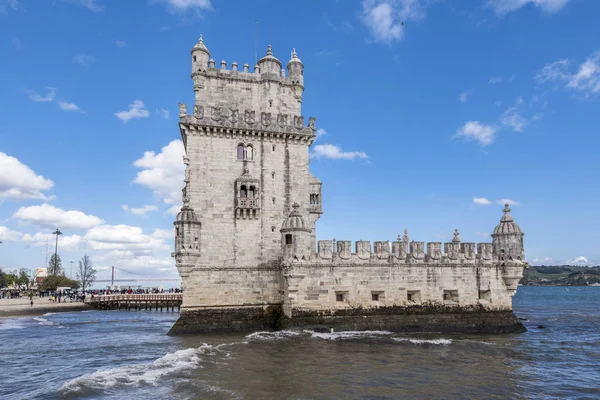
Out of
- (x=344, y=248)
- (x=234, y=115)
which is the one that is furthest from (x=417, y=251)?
(x=234, y=115)

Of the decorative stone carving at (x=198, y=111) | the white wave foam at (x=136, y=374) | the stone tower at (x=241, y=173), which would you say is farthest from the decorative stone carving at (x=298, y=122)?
the white wave foam at (x=136, y=374)

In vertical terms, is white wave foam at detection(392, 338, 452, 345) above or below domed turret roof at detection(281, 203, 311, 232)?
below

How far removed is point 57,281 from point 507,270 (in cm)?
7671

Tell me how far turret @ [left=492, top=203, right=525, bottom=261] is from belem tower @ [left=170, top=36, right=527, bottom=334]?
0.21 ft

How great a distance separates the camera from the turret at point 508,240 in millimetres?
25875

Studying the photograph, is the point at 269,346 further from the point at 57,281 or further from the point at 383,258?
the point at 57,281

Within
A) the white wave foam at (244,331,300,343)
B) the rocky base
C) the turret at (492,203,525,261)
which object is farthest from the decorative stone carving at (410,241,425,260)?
the white wave foam at (244,331,300,343)

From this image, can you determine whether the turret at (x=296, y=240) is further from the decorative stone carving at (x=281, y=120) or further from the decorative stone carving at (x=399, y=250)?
the decorative stone carving at (x=281, y=120)

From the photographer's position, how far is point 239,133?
25.8 meters

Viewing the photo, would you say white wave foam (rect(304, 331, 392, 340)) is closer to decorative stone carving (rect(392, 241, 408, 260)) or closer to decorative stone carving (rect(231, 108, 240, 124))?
decorative stone carving (rect(392, 241, 408, 260))

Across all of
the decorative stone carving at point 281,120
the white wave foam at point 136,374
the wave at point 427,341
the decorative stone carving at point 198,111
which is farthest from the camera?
the decorative stone carving at point 281,120

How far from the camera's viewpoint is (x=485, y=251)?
85.5 ft

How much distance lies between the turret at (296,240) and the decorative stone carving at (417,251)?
6817 mm

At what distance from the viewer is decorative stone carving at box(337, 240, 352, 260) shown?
24.1 meters
